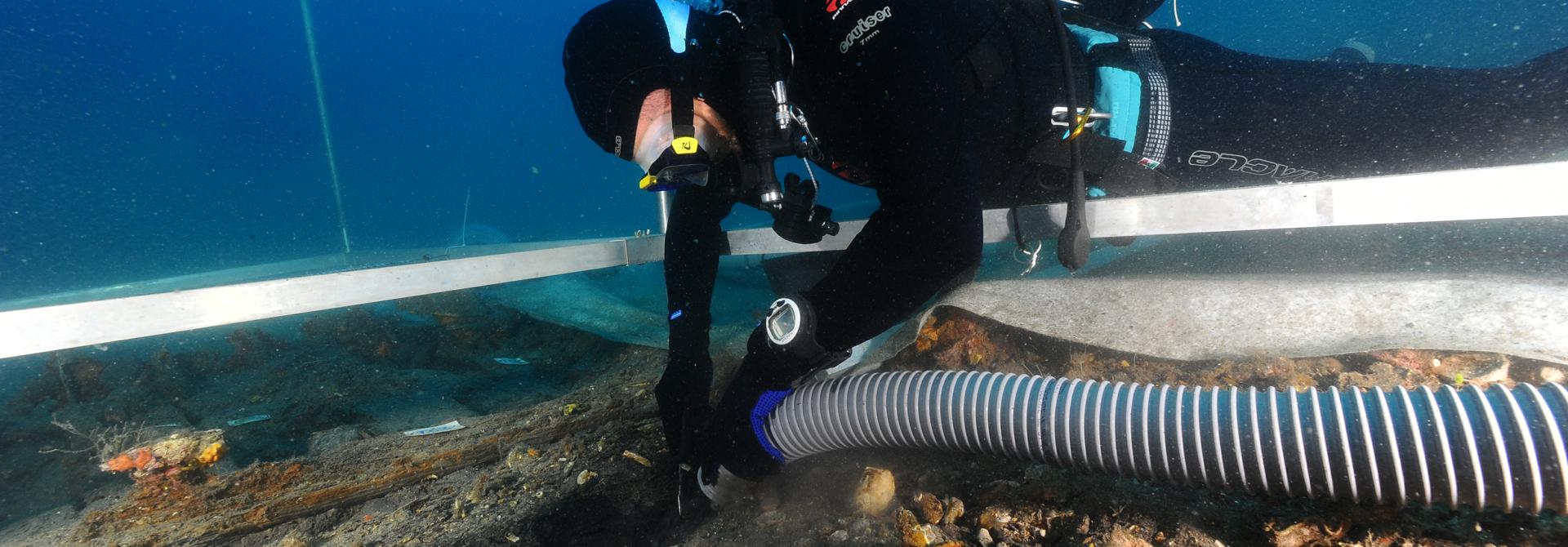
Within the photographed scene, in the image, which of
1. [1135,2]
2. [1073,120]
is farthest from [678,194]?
[1135,2]

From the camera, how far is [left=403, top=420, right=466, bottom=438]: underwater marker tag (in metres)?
2.85

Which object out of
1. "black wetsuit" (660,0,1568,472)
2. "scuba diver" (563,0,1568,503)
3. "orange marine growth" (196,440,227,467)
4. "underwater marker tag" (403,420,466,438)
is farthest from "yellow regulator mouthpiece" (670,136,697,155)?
"orange marine growth" (196,440,227,467)

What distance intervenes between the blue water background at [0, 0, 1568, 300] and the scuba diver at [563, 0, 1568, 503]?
39930mm

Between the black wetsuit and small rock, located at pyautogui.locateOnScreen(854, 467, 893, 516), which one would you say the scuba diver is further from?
small rock, located at pyautogui.locateOnScreen(854, 467, 893, 516)

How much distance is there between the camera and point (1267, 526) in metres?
1.40

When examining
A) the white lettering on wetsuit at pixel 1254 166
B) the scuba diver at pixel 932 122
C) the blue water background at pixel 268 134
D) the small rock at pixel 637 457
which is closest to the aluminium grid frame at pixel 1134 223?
the scuba diver at pixel 932 122

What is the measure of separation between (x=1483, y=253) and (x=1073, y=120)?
1686 mm

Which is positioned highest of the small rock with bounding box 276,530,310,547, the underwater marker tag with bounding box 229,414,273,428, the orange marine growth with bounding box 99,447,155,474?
the orange marine growth with bounding box 99,447,155,474

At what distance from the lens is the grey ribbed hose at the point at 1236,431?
47.4 inches

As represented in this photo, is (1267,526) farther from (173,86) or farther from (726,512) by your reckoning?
(173,86)

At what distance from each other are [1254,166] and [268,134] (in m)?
86.1

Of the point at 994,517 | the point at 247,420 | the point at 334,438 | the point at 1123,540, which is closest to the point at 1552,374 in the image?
the point at 1123,540

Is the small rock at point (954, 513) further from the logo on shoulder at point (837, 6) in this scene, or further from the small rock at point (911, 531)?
the logo on shoulder at point (837, 6)

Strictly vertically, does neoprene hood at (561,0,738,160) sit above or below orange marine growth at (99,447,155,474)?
above
